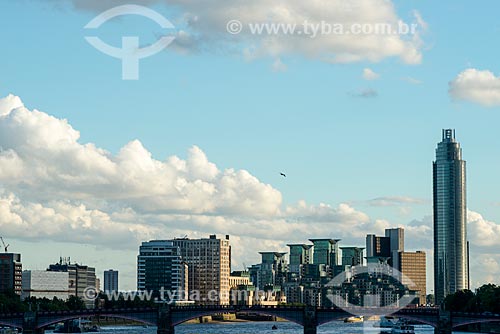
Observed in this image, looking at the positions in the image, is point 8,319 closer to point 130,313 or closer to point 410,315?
point 130,313

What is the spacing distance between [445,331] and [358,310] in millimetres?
16614

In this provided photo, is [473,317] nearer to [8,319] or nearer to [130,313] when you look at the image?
[130,313]

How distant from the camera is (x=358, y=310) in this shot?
198750mm

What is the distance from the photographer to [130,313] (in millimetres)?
199750

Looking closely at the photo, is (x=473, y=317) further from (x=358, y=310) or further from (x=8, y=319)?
(x=8, y=319)

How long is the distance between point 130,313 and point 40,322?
16336 millimetres

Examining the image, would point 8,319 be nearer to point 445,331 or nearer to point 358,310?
point 358,310

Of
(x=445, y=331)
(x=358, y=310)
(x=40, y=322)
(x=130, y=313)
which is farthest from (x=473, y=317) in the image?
(x=40, y=322)

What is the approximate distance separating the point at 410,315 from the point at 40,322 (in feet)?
219

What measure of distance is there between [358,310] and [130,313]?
4128 cm

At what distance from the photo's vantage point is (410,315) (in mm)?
197750

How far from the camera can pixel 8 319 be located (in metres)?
198

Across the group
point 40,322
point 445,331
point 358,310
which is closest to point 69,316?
point 40,322

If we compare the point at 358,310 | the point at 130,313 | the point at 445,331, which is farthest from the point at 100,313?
the point at 445,331
